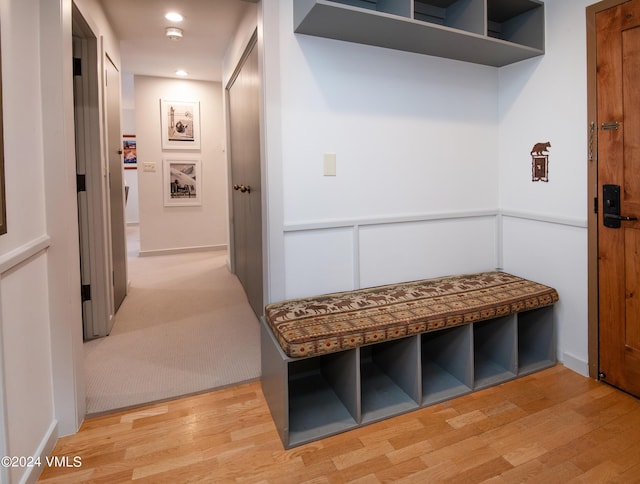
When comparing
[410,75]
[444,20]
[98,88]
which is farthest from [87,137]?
[444,20]

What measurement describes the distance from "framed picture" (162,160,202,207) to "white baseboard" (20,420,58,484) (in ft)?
14.2

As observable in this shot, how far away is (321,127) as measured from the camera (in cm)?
214

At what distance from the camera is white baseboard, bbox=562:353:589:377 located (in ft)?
7.27

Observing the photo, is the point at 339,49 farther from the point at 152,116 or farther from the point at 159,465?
the point at 152,116

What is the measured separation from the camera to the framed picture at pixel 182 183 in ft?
18.6

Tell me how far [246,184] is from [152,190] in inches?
114

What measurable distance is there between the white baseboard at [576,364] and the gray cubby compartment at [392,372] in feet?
0.22

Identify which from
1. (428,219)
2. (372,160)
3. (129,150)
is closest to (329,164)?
(372,160)

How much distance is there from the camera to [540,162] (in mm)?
2398

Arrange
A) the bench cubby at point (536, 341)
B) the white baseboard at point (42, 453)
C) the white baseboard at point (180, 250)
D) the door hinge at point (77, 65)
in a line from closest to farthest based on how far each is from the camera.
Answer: the white baseboard at point (42, 453), the bench cubby at point (536, 341), the door hinge at point (77, 65), the white baseboard at point (180, 250)

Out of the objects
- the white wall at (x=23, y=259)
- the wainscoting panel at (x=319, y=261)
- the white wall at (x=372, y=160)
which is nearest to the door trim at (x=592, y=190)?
the white wall at (x=372, y=160)

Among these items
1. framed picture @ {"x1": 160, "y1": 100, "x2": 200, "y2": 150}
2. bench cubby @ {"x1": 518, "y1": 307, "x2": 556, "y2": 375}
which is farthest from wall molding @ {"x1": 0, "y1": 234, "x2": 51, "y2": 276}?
framed picture @ {"x1": 160, "y1": 100, "x2": 200, "y2": 150}

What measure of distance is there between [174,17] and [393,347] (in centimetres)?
306

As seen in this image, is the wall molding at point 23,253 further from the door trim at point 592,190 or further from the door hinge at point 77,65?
the door trim at point 592,190
